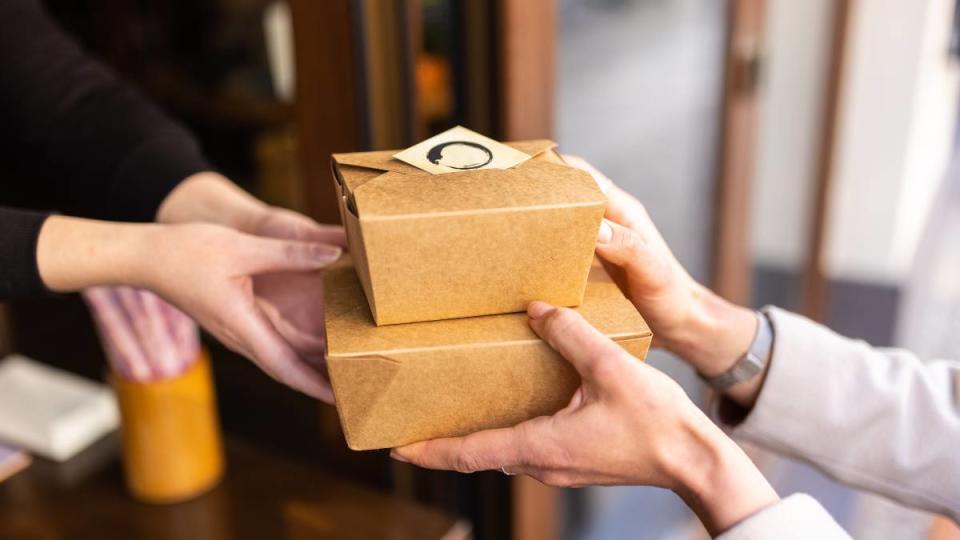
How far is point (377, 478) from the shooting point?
1359 mm

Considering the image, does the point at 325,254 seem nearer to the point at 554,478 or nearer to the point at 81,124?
the point at 554,478

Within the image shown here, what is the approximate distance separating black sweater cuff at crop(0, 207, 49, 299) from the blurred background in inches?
17.1

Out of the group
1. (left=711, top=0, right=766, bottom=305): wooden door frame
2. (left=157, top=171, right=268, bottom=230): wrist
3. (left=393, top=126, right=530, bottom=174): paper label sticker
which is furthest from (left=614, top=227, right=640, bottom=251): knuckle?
(left=711, top=0, right=766, bottom=305): wooden door frame

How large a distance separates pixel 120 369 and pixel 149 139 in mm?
288

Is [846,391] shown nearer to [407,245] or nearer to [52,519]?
[407,245]

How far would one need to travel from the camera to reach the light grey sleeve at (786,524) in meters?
0.59

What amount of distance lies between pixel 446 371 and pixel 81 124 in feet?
2.07

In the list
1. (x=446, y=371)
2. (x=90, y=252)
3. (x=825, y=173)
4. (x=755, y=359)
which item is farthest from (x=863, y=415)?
(x=825, y=173)

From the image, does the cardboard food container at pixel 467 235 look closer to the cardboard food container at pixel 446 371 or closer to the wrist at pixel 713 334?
the cardboard food container at pixel 446 371

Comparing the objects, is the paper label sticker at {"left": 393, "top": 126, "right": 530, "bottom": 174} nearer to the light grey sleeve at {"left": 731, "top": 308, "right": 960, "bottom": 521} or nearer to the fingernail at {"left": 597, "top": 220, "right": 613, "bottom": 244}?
the fingernail at {"left": 597, "top": 220, "right": 613, "bottom": 244}

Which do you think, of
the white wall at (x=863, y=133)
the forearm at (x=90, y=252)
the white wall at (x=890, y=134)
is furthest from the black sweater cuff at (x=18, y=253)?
the white wall at (x=890, y=134)

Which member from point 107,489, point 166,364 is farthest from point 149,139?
point 107,489

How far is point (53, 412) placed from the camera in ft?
3.81

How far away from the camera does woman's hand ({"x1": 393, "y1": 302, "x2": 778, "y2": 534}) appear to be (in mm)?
596
